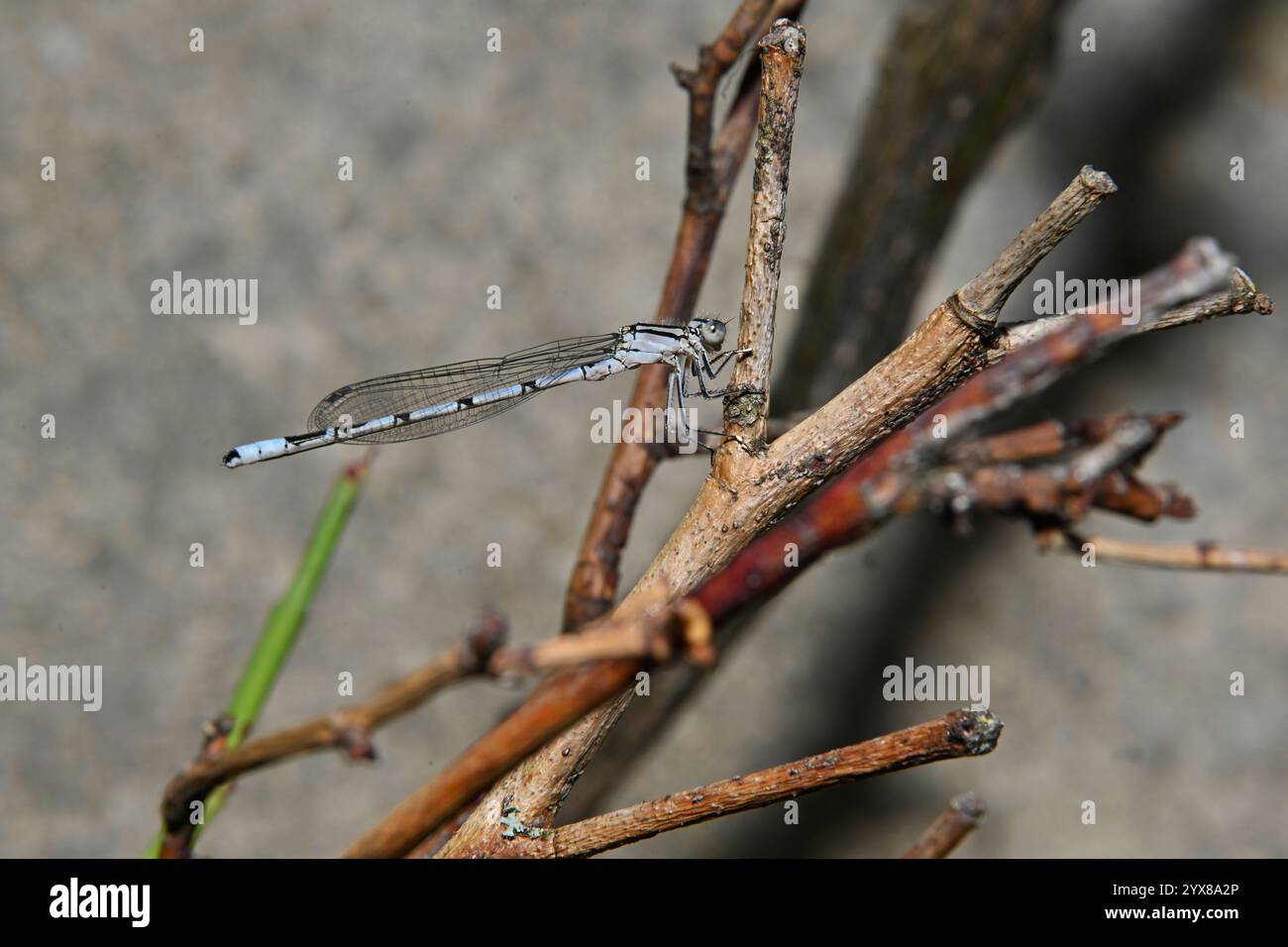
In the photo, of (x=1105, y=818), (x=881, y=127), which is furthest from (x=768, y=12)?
(x=1105, y=818)

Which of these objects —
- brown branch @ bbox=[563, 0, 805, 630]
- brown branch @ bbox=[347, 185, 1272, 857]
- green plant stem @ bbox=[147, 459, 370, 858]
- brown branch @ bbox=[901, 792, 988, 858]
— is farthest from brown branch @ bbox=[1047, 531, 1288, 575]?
green plant stem @ bbox=[147, 459, 370, 858]

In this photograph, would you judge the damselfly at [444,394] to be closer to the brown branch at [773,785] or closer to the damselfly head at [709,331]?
the damselfly head at [709,331]

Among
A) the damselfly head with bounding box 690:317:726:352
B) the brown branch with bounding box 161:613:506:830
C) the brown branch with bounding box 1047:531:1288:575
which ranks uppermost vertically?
the damselfly head with bounding box 690:317:726:352

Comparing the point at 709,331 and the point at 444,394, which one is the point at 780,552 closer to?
the point at 709,331

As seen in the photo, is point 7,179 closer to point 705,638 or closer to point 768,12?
point 768,12

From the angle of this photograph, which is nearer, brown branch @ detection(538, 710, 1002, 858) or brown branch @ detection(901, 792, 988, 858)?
brown branch @ detection(538, 710, 1002, 858)

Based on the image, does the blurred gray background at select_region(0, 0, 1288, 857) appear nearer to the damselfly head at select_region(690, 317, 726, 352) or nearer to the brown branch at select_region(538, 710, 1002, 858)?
the damselfly head at select_region(690, 317, 726, 352)

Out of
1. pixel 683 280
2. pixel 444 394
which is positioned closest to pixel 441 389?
pixel 444 394
